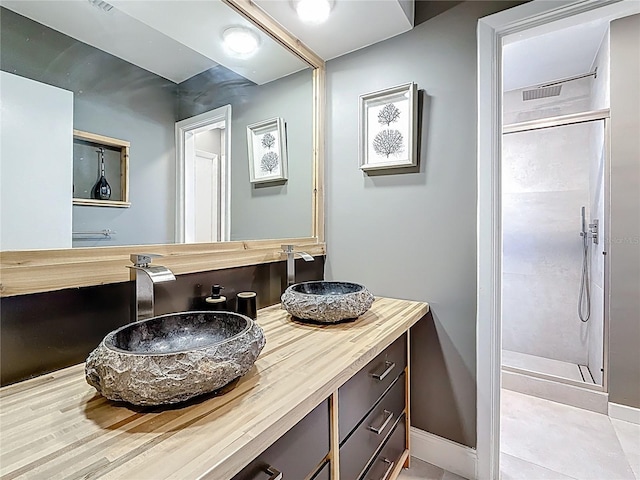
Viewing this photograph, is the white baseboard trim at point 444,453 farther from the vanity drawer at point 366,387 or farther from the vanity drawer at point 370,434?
the vanity drawer at point 366,387

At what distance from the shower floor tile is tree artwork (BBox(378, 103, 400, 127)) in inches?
84.5

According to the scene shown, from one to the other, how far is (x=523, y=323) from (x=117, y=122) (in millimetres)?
3302

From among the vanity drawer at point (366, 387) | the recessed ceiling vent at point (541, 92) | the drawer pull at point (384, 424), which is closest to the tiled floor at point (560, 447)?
the drawer pull at point (384, 424)

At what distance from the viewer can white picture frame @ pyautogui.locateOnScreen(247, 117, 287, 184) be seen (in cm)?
159

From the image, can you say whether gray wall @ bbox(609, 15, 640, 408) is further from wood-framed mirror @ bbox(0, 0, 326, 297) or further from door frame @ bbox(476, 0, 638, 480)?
wood-framed mirror @ bbox(0, 0, 326, 297)

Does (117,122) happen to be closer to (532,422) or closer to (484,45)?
(484,45)

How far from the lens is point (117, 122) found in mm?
1001

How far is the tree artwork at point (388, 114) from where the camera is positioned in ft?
5.27

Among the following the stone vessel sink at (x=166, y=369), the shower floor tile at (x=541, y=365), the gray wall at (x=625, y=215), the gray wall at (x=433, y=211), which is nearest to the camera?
the stone vessel sink at (x=166, y=369)

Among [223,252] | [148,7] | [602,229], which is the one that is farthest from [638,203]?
[148,7]

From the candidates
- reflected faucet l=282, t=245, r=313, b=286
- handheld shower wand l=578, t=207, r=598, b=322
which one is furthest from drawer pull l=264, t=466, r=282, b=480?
handheld shower wand l=578, t=207, r=598, b=322

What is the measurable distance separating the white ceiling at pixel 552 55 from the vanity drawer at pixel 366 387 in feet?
6.89

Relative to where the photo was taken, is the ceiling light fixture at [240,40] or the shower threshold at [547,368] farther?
the shower threshold at [547,368]

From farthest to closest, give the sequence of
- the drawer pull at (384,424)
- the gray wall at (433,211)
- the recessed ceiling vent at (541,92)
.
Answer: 1. the recessed ceiling vent at (541,92)
2. the gray wall at (433,211)
3. the drawer pull at (384,424)
